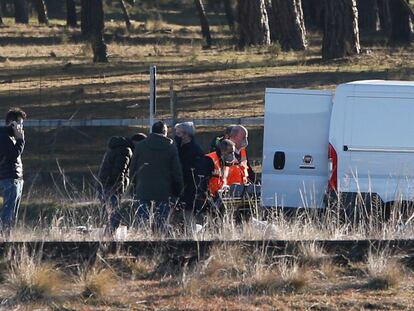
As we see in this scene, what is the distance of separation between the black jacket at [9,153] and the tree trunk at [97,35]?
16.1 m

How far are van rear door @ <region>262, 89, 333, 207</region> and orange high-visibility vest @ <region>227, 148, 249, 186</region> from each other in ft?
0.83

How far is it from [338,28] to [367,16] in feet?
46.3

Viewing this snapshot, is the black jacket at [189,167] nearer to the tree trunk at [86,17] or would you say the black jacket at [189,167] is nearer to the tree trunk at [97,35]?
the tree trunk at [97,35]

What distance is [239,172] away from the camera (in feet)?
44.3

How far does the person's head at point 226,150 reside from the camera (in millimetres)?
12688

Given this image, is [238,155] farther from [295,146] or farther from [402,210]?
[402,210]

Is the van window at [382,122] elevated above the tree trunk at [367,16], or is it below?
above

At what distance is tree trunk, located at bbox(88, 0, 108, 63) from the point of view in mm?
29422

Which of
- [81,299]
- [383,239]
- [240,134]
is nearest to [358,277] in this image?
[383,239]

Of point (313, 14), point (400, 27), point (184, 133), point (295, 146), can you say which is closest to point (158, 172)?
point (184, 133)

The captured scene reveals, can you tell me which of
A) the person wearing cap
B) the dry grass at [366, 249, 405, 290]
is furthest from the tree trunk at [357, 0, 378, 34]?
the dry grass at [366, 249, 405, 290]

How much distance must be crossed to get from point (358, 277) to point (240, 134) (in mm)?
3549

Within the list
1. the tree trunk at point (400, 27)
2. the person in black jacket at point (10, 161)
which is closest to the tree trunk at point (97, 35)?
the tree trunk at point (400, 27)

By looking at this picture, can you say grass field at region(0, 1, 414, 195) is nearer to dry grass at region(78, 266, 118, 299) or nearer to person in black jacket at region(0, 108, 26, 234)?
person in black jacket at region(0, 108, 26, 234)
